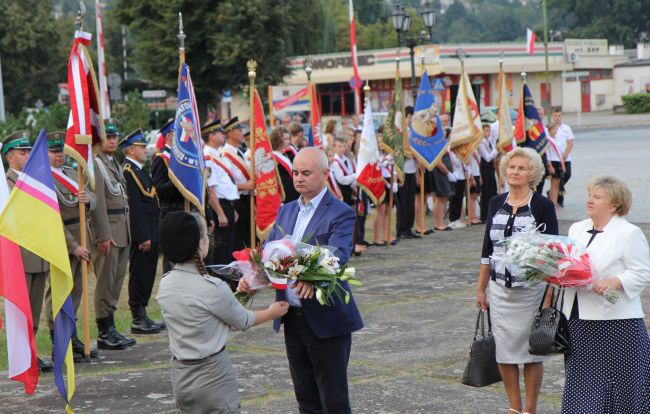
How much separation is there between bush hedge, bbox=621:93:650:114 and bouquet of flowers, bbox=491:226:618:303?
5492cm

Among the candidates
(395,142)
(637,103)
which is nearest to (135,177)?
(395,142)

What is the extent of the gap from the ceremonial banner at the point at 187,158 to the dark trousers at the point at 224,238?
58.3 inches

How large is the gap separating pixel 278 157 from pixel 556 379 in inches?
248

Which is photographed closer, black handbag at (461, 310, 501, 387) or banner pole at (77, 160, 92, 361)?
black handbag at (461, 310, 501, 387)

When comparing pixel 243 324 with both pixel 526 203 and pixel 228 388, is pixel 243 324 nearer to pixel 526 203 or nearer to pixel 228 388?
pixel 228 388

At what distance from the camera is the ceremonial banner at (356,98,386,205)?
48.5ft

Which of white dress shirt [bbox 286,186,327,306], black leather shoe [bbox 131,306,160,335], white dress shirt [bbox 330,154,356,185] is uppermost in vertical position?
white dress shirt [bbox 286,186,327,306]

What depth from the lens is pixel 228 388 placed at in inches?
203

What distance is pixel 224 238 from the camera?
38.5ft

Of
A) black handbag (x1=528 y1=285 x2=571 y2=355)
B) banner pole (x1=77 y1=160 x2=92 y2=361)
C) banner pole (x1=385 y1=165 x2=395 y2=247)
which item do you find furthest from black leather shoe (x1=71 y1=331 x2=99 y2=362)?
banner pole (x1=385 y1=165 x2=395 y2=247)

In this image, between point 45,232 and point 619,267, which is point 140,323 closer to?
point 45,232

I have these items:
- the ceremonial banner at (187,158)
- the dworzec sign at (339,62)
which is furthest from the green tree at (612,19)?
the ceremonial banner at (187,158)

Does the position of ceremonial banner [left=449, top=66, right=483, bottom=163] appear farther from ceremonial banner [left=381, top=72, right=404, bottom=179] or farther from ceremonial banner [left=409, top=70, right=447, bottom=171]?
ceremonial banner [left=381, top=72, right=404, bottom=179]

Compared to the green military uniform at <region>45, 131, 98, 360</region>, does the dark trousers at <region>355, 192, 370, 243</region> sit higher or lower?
lower
